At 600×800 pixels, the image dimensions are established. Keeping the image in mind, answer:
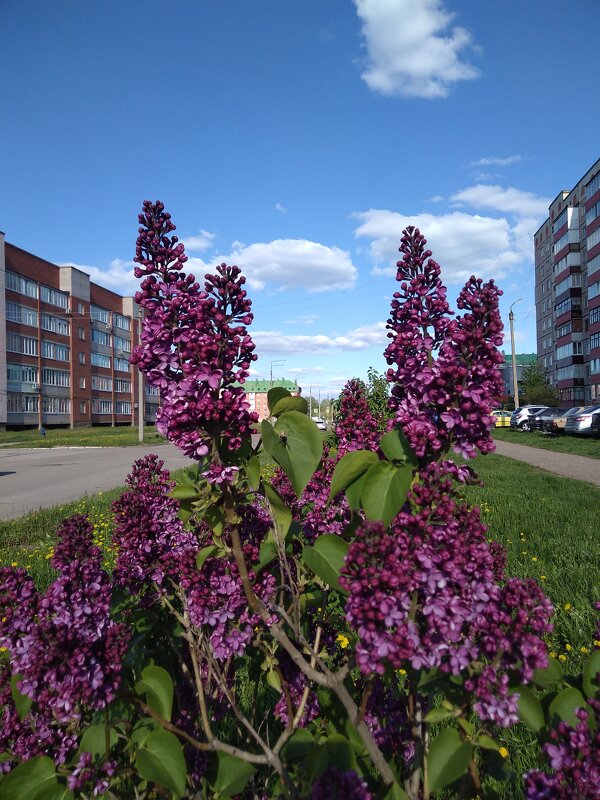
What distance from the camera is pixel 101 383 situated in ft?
231

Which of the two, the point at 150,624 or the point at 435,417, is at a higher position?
the point at 435,417

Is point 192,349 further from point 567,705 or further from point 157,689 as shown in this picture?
point 567,705

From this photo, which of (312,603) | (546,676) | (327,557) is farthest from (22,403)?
(546,676)

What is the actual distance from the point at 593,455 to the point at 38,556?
19.1m

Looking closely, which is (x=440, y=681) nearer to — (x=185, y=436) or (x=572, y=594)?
(x=185, y=436)

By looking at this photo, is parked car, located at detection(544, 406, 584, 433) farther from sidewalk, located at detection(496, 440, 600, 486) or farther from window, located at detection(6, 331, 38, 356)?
window, located at detection(6, 331, 38, 356)

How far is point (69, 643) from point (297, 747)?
713 millimetres

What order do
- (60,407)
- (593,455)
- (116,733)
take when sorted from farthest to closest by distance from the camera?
1. (60,407)
2. (593,455)
3. (116,733)

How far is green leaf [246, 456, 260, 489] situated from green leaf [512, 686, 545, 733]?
2.60 ft

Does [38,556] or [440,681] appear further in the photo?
[38,556]

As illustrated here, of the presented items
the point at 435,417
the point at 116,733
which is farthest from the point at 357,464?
the point at 116,733

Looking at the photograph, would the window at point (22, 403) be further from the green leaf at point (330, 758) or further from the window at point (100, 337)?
the green leaf at point (330, 758)

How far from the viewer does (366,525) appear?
1.04m

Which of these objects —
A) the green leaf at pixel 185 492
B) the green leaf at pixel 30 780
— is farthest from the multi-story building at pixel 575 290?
the green leaf at pixel 30 780
